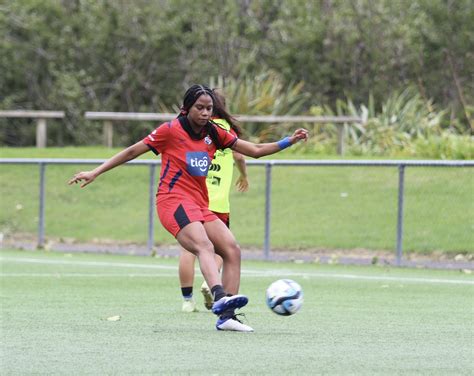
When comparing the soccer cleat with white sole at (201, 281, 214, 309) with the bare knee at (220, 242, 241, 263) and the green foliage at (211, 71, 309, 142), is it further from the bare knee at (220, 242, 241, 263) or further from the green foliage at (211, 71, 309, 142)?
the green foliage at (211, 71, 309, 142)

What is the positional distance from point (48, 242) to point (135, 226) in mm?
1422

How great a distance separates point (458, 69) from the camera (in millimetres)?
29016

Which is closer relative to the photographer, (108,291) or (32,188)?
(108,291)

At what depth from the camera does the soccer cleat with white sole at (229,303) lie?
8391mm

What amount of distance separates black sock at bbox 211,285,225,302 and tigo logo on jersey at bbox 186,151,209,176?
36.2 inches

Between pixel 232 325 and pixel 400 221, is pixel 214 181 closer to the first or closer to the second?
pixel 232 325

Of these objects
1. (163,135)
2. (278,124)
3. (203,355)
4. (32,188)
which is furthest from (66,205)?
(203,355)

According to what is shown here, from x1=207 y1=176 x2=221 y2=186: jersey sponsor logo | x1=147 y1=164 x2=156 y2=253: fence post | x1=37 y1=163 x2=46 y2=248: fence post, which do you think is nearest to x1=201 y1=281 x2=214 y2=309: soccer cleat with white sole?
x1=207 y1=176 x2=221 y2=186: jersey sponsor logo

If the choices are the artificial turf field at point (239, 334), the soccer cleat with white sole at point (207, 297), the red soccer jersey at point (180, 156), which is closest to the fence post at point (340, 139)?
the artificial turf field at point (239, 334)

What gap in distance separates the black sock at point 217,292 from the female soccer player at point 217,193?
1.63 m

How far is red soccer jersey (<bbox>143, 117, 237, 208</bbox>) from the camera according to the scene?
29.6ft

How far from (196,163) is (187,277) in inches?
61.8

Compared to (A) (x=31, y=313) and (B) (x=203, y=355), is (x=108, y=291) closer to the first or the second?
(A) (x=31, y=313)

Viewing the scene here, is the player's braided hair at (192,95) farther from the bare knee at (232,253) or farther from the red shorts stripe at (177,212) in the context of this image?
the bare knee at (232,253)
